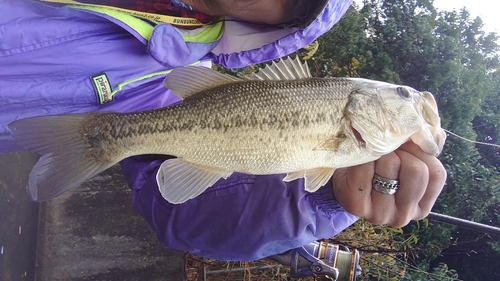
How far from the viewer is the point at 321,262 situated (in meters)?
2.53

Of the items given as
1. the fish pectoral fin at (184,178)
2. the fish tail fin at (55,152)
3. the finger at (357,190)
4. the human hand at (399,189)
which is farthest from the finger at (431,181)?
the fish tail fin at (55,152)

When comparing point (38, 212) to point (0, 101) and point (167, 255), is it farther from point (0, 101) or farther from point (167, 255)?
point (0, 101)

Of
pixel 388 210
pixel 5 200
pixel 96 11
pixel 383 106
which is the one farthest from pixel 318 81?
pixel 5 200

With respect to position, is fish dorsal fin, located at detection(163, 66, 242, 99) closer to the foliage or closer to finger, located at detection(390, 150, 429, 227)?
finger, located at detection(390, 150, 429, 227)

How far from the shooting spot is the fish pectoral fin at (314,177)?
1.69 m

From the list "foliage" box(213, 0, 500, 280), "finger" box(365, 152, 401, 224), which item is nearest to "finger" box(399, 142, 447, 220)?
"finger" box(365, 152, 401, 224)

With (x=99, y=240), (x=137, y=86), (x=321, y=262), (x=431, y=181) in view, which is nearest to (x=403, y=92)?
(x=431, y=181)

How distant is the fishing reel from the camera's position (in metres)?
2.49

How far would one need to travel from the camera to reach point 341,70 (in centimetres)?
537

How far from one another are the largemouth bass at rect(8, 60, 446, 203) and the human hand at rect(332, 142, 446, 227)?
0.07 metres

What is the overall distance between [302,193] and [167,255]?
101 inches

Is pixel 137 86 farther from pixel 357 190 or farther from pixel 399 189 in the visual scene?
pixel 399 189

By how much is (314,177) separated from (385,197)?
314 mm

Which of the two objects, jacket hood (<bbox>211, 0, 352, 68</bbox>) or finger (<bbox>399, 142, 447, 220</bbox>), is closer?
finger (<bbox>399, 142, 447, 220</bbox>)
